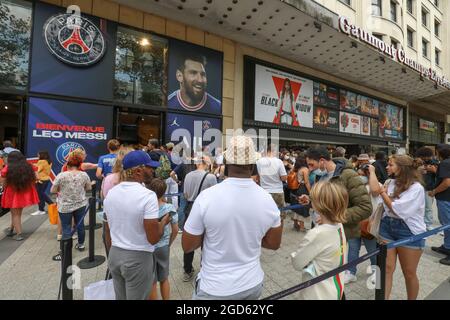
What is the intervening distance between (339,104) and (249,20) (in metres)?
9.67

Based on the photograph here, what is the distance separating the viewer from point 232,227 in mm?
1502

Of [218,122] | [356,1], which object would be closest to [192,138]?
[218,122]

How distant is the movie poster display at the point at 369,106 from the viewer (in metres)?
18.6

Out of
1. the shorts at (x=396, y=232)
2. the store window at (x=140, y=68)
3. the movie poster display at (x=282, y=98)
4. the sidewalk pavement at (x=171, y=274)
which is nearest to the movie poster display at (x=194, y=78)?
the store window at (x=140, y=68)

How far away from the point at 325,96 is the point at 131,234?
16.6 metres

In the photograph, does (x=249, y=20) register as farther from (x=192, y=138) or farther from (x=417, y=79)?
(x=417, y=79)

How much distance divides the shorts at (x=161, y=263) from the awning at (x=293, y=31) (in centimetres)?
922

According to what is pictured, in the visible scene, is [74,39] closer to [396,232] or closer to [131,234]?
[131,234]

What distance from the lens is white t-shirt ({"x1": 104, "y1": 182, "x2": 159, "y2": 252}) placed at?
6.59 feet

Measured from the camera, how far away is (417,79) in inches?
687

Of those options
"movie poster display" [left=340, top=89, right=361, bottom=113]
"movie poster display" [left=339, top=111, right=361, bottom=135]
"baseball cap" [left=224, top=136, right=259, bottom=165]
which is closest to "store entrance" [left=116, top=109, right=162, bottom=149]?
"baseball cap" [left=224, top=136, right=259, bottom=165]

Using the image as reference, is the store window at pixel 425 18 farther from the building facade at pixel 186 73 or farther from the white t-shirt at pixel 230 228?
the white t-shirt at pixel 230 228

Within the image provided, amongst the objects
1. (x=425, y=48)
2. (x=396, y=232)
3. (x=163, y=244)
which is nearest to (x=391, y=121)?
(x=425, y=48)

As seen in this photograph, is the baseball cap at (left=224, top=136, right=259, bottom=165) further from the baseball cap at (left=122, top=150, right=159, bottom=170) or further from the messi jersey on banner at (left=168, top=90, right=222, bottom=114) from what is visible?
the messi jersey on banner at (left=168, top=90, right=222, bottom=114)
